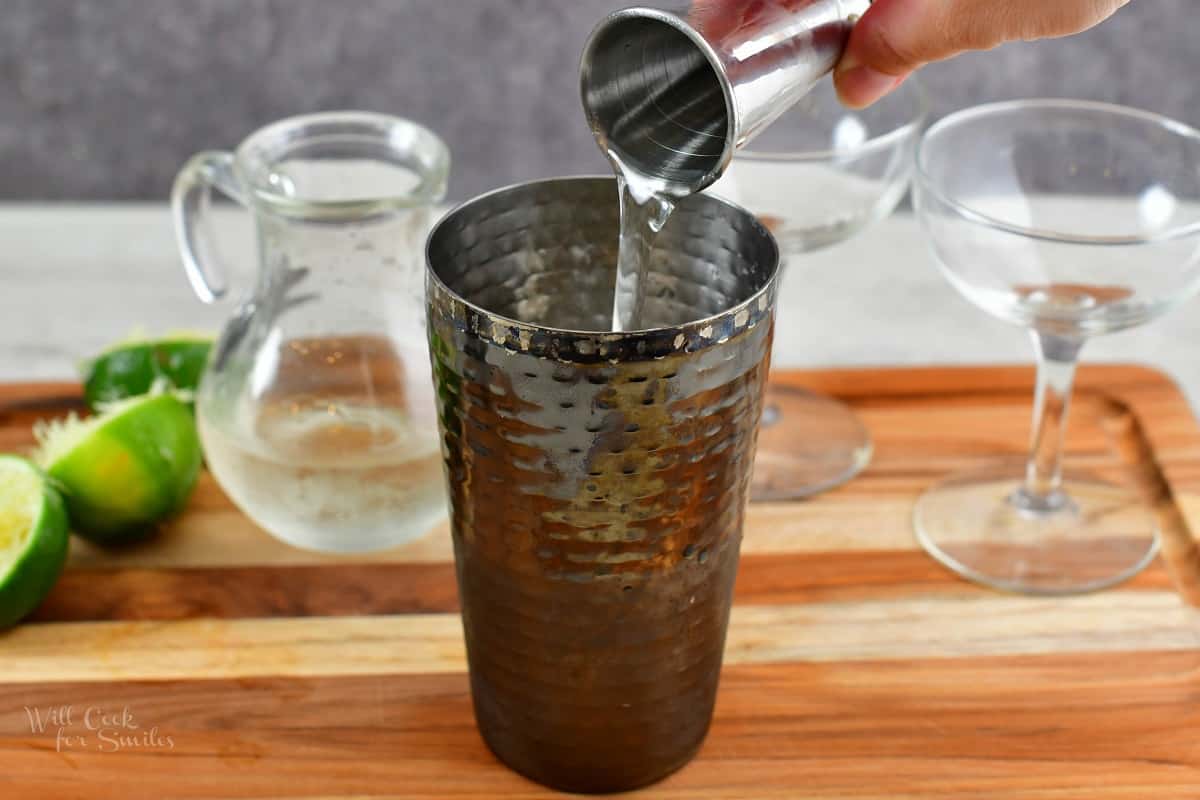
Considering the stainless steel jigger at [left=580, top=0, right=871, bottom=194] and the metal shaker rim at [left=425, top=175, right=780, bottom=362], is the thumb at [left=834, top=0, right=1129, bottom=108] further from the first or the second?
the metal shaker rim at [left=425, top=175, right=780, bottom=362]

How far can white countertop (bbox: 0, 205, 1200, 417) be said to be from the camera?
1.20 m

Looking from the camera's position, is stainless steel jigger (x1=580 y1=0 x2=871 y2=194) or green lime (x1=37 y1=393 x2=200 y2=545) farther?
green lime (x1=37 y1=393 x2=200 y2=545)

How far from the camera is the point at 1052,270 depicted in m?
0.81

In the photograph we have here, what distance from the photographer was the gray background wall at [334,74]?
1361mm

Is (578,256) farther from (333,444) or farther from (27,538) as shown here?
(27,538)

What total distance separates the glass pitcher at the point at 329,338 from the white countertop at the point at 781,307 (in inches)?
15.2

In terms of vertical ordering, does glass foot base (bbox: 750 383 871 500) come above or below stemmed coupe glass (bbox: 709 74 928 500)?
below

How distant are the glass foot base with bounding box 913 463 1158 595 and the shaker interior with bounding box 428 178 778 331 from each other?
0.96ft

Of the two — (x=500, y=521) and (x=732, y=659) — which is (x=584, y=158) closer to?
(x=732, y=659)

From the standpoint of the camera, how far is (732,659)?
772mm

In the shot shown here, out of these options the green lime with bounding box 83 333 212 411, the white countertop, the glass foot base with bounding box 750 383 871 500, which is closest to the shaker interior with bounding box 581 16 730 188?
the glass foot base with bounding box 750 383 871 500

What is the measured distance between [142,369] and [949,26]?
0.56m

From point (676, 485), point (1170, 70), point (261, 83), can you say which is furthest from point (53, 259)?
point (1170, 70)

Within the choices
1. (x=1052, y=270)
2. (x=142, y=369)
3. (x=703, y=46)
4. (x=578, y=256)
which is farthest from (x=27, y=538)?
(x=1052, y=270)
